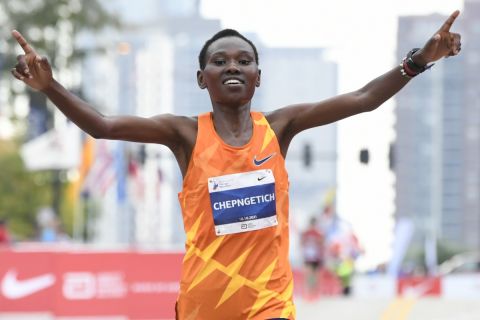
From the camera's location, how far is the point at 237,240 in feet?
18.9

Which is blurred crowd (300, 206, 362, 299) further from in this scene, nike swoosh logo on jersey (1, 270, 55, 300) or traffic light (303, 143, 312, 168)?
traffic light (303, 143, 312, 168)

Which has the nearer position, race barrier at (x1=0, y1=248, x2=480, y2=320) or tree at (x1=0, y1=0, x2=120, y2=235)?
race barrier at (x1=0, y1=248, x2=480, y2=320)

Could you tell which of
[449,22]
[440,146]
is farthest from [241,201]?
[440,146]

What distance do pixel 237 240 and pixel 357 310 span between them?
46.7 feet

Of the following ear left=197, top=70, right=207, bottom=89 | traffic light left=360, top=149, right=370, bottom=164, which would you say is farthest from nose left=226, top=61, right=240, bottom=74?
traffic light left=360, top=149, right=370, bottom=164

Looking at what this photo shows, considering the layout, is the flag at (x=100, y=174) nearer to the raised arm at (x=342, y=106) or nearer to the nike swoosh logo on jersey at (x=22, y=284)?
the nike swoosh logo on jersey at (x=22, y=284)

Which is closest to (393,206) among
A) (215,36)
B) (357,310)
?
→ (357,310)

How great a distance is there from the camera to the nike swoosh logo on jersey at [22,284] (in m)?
17.3

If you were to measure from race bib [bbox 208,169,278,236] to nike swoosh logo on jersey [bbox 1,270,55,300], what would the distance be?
12.0 m

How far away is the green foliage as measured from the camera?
64.6 m

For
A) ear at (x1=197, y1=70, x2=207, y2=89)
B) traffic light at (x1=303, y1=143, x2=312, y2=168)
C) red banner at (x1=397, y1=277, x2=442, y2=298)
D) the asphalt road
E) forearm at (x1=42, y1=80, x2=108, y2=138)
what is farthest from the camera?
traffic light at (x1=303, y1=143, x2=312, y2=168)

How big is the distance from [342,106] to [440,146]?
165 metres

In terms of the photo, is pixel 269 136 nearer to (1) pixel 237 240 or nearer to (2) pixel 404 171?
(1) pixel 237 240

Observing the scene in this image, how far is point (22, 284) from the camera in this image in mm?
17547
